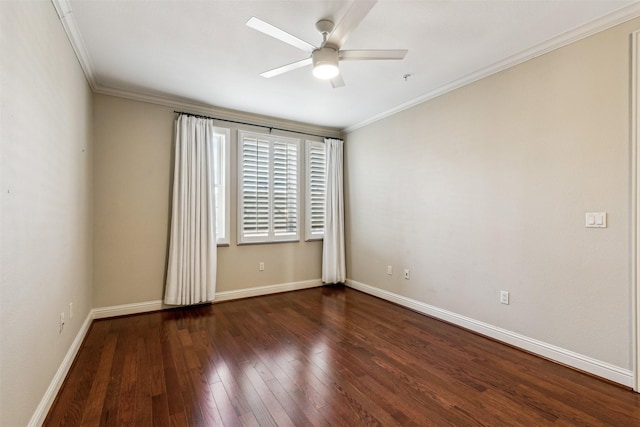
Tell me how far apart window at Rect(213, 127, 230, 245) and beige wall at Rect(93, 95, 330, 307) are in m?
0.59

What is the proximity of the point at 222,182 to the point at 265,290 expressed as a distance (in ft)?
5.61

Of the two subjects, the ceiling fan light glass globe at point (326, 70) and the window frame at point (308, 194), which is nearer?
the ceiling fan light glass globe at point (326, 70)

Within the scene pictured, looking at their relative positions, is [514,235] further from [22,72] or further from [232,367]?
[22,72]

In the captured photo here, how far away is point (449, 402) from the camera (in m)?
1.93

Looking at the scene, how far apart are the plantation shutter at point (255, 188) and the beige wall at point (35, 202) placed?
196 cm

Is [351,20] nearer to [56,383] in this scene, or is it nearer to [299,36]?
[299,36]

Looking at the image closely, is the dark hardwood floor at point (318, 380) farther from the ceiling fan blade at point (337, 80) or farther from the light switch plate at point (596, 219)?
the ceiling fan blade at point (337, 80)

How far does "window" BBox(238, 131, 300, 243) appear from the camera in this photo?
4254 millimetres

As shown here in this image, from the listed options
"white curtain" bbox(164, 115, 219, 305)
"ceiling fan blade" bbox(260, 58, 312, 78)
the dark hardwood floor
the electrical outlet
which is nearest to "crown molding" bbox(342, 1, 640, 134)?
"ceiling fan blade" bbox(260, 58, 312, 78)

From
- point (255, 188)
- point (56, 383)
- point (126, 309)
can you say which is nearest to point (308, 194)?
point (255, 188)

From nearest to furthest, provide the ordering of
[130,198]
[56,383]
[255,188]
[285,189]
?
[56,383], [130,198], [255,188], [285,189]

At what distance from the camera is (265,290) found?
14.5 ft

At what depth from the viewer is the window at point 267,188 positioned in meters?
4.25

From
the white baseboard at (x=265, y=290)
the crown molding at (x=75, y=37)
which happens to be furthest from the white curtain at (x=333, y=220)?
the crown molding at (x=75, y=37)
